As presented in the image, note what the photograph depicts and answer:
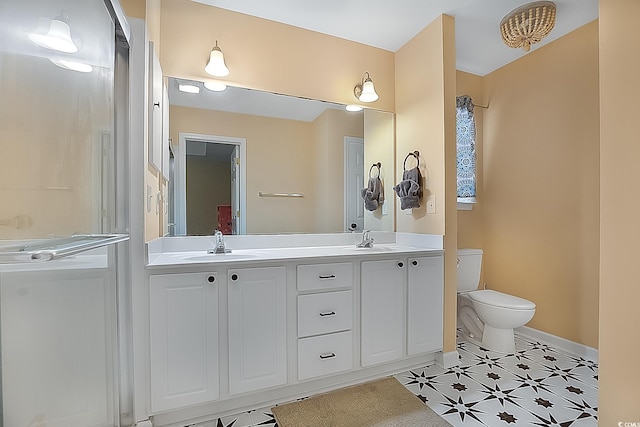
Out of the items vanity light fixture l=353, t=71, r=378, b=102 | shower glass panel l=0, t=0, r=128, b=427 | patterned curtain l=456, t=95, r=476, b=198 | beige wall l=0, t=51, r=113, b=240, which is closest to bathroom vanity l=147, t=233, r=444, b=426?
shower glass panel l=0, t=0, r=128, b=427

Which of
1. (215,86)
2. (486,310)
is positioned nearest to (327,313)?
(486,310)

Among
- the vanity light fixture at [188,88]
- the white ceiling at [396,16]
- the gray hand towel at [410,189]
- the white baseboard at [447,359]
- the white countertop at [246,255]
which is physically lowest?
the white baseboard at [447,359]

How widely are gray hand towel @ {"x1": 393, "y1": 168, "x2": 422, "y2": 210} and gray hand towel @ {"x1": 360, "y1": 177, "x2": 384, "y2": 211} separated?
0.24m

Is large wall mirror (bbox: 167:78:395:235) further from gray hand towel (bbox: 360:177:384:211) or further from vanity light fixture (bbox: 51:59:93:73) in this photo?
vanity light fixture (bbox: 51:59:93:73)

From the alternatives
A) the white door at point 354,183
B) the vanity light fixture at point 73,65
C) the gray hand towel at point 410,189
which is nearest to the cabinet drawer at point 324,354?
the white door at point 354,183

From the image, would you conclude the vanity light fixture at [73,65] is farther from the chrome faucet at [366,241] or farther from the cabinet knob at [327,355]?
the chrome faucet at [366,241]

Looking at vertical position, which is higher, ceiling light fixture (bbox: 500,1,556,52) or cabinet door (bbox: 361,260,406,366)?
ceiling light fixture (bbox: 500,1,556,52)

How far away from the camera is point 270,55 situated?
2.14 m

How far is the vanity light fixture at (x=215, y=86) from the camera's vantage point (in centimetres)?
200

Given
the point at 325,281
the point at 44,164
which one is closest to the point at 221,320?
the point at 325,281

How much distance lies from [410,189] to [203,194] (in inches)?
56.6

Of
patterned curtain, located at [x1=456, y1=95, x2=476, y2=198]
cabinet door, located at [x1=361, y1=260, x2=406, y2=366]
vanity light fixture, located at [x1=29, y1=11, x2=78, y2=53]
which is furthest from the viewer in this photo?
patterned curtain, located at [x1=456, y1=95, x2=476, y2=198]

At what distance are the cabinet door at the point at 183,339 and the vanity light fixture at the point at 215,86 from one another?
1.27m

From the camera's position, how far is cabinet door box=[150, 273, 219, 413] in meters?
1.39
